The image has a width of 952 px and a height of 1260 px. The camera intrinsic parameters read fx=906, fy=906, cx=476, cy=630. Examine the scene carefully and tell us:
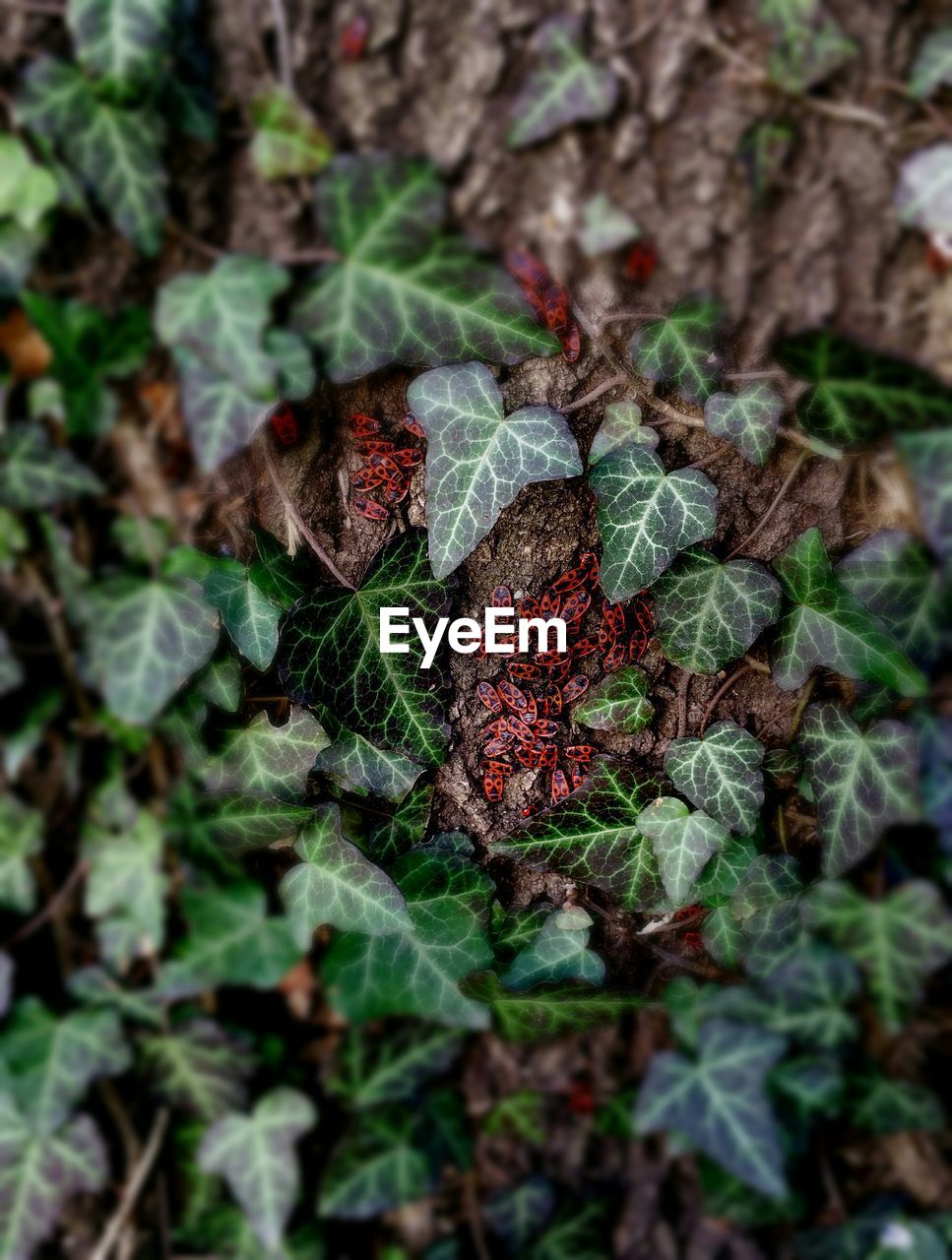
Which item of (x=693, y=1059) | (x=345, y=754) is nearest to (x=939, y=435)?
(x=693, y=1059)

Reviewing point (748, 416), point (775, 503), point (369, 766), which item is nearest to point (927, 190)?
point (748, 416)

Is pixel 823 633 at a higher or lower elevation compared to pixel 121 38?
lower

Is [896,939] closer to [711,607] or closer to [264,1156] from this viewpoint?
[711,607]

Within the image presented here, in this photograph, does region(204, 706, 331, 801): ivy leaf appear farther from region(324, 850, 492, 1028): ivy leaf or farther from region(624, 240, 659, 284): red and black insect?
region(624, 240, 659, 284): red and black insect

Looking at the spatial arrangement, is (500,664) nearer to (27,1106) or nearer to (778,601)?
(778,601)

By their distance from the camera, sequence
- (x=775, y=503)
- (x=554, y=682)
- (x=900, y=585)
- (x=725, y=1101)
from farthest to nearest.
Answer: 1. (x=554, y=682)
2. (x=775, y=503)
3. (x=900, y=585)
4. (x=725, y=1101)

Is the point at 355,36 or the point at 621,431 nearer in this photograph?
the point at 355,36

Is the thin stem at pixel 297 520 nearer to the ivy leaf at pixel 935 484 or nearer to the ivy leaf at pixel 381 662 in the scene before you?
the ivy leaf at pixel 381 662
